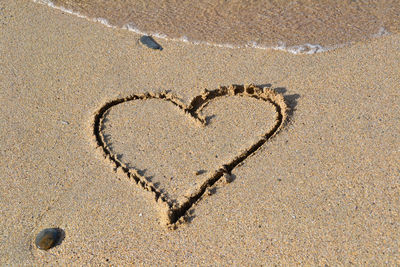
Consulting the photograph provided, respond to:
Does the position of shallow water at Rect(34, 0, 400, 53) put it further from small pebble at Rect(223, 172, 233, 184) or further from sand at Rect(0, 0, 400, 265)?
small pebble at Rect(223, 172, 233, 184)

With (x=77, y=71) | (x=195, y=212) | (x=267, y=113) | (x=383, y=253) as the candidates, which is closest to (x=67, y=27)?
(x=77, y=71)

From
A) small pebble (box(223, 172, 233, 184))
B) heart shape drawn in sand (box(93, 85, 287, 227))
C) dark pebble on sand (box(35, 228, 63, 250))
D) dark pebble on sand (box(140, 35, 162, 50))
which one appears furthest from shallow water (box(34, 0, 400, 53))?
dark pebble on sand (box(35, 228, 63, 250))

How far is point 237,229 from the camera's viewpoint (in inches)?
96.7

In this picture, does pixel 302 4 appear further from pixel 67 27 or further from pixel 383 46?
pixel 67 27

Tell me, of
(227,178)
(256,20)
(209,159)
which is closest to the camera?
(227,178)

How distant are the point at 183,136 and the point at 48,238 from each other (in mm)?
1116

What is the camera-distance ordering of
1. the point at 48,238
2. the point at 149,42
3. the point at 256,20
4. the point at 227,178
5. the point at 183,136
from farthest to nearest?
the point at 256,20, the point at 149,42, the point at 183,136, the point at 227,178, the point at 48,238

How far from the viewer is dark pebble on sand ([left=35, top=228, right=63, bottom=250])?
8.07ft

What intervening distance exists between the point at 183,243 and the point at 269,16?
267cm

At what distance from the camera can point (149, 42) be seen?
153 inches

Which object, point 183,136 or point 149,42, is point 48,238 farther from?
point 149,42

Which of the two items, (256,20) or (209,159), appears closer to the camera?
(209,159)

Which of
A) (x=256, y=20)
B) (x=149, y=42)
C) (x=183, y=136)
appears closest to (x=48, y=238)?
(x=183, y=136)

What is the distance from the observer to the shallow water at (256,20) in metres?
3.84
